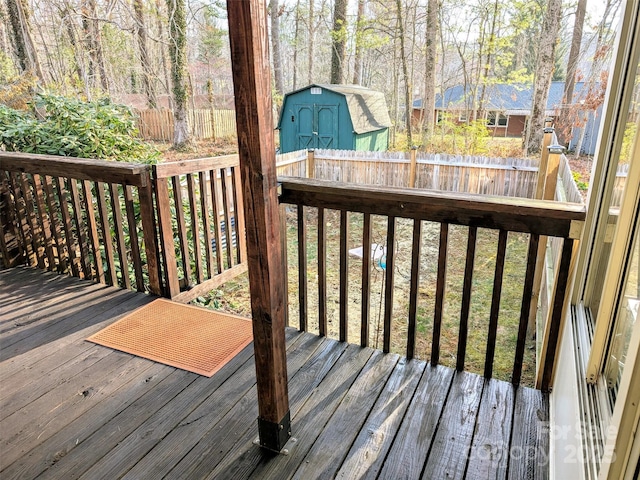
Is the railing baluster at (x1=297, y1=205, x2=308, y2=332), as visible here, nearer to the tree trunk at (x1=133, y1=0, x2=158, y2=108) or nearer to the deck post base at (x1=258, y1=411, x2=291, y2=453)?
the deck post base at (x1=258, y1=411, x2=291, y2=453)

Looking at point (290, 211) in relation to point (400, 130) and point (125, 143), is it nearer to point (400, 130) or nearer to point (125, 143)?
point (125, 143)

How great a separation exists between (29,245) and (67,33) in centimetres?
785

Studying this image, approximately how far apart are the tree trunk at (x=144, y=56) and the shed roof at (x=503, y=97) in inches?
292

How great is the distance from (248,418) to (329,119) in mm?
8726

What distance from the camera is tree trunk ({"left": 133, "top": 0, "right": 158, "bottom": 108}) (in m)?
9.71

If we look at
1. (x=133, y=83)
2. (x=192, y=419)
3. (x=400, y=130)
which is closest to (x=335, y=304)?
(x=192, y=419)

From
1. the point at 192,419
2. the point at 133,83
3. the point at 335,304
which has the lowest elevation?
the point at 335,304

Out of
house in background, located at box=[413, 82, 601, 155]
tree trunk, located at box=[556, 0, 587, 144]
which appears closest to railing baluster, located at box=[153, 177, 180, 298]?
tree trunk, located at box=[556, 0, 587, 144]

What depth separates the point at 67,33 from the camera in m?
9.04

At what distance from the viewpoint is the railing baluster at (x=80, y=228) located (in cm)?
286

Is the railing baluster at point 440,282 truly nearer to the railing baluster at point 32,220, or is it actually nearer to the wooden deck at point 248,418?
the wooden deck at point 248,418

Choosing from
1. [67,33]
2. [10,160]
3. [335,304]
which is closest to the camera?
[10,160]

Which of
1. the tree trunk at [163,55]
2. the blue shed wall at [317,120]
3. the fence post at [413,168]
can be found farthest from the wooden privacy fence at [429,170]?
the tree trunk at [163,55]

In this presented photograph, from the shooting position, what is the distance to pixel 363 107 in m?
10.1
